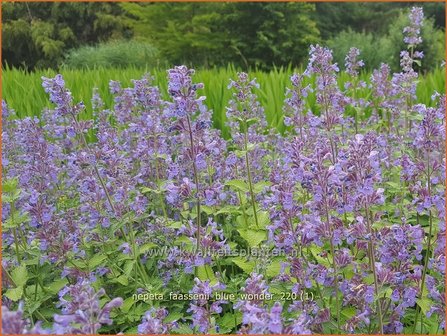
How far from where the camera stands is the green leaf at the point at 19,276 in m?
2.69

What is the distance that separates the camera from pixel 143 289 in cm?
283

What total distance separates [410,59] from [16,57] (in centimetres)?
1683

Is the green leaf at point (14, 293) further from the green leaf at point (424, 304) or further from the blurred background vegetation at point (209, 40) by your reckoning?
the blurred background vegetation at point (209, 40)

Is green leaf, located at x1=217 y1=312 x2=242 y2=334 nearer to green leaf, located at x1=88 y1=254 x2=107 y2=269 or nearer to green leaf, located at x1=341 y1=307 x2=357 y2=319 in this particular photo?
green leaf, located at x1=341 y1=307 x2=357 y2=319

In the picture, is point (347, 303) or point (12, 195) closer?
point (347, 303)

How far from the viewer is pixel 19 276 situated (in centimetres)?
272

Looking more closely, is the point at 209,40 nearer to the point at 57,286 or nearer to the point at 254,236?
the point at 254,236

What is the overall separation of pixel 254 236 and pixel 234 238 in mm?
693

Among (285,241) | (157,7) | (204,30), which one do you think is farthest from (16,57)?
(285,241)

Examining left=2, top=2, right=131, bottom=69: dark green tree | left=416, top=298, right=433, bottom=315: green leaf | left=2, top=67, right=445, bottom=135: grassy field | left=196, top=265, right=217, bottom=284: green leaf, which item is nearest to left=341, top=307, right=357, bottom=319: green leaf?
left=416, top=298, right=433, bottom=315: green leaf

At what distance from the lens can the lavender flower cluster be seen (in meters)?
2.22

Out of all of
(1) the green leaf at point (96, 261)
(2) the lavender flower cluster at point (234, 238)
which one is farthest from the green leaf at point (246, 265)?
(1) the green leaf at point (96, 261)

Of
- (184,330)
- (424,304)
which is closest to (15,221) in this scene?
(184,330)

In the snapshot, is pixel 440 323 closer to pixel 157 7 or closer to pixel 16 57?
pixel 157 7
